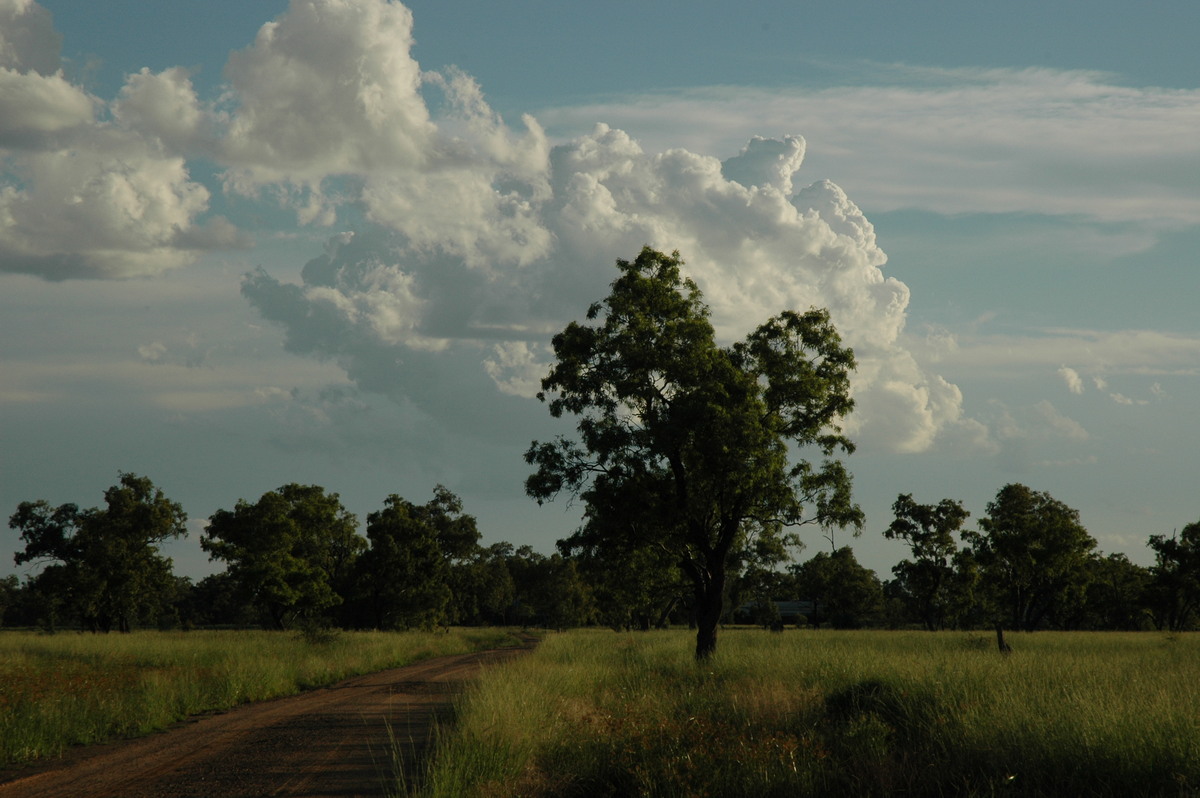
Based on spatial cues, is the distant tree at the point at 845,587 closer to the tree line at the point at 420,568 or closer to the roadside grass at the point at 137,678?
the tree line at the point at 420,568


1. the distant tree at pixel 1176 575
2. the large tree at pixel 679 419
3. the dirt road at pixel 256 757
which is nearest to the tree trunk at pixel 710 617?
the large tree at pixel 679 419

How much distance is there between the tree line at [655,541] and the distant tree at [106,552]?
0.48 feet

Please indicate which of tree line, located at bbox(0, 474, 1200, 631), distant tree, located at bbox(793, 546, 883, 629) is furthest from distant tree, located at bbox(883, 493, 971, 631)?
distant tree, located at bbox(793, 546, 883, 629)

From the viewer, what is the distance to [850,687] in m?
16.9

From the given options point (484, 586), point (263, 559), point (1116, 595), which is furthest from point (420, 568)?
point (1116, 595)

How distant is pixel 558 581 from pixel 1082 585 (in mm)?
53769

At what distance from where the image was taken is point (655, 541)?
29.1 metres

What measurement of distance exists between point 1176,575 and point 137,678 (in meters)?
76.4

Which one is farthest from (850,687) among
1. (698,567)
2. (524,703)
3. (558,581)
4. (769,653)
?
(558,581)

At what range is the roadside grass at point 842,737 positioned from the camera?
10.6 m

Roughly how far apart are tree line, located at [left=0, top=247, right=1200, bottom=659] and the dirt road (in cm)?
1054

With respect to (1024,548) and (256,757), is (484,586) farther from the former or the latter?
(256,757)

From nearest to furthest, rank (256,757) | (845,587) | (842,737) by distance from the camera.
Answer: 1. (256,757)
2. (842,737)
3. (845,587)

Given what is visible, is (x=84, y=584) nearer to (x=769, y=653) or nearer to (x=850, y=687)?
(x=769, y=653)
